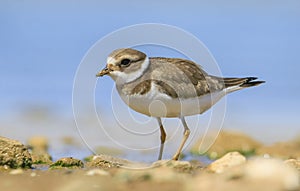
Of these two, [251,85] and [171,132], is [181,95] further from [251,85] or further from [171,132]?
[251,85]

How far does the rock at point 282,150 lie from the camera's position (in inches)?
664

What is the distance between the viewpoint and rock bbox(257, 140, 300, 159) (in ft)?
55.4

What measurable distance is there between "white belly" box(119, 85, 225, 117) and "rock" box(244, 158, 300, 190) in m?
3.43

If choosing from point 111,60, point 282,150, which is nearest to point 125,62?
point 111,60

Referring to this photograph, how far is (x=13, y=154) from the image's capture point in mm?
11141

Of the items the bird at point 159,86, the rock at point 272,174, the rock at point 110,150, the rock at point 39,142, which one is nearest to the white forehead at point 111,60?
the bird at point 159,86

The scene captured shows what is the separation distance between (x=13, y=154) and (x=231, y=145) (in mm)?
8523

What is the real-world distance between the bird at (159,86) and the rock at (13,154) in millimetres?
1862

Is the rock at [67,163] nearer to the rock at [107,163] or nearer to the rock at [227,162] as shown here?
the rock at [107,163]

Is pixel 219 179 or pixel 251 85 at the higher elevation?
pixel 251 85

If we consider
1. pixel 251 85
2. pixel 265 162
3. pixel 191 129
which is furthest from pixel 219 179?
pixel 251 85

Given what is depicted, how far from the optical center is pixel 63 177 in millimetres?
9398

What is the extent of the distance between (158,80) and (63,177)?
2897mm

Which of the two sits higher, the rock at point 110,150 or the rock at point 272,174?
the rock at point 110,150
